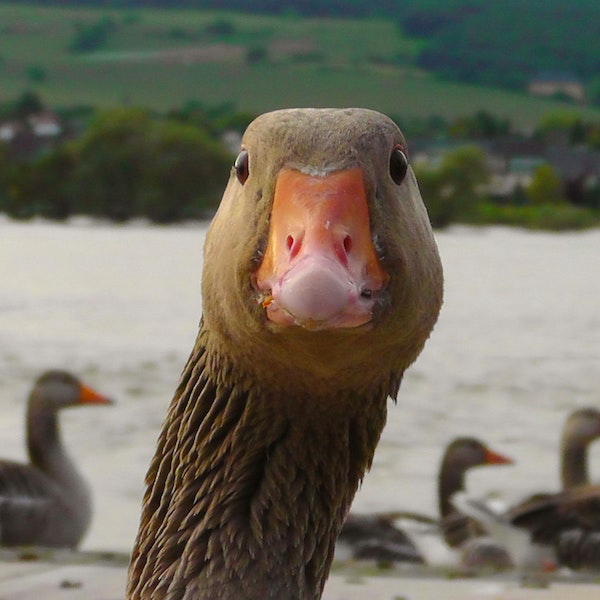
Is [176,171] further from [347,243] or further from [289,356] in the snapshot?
[347,243]

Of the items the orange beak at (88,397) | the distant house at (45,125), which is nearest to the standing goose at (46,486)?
the orange beak at (88,397)

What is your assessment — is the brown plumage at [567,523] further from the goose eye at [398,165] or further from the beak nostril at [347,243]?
the beak nostril at [347,243]

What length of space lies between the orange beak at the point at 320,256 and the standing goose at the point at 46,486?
18.2 ft

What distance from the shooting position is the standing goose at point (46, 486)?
22.9 feet

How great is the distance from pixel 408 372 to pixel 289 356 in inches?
526

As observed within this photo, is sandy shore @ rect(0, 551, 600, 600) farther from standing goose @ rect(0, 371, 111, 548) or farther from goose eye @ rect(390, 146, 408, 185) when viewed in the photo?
standing goose @ rect(0, 371, 111, 548)

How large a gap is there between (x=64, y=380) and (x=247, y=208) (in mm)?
6807

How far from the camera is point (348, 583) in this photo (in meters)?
4.18

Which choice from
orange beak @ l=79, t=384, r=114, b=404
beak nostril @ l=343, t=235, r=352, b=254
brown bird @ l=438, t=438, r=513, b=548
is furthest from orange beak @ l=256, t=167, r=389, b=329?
orange beak @ l=79, t=384, r=114, b=404

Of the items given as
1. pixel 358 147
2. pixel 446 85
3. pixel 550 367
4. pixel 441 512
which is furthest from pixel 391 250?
pixel 446 85

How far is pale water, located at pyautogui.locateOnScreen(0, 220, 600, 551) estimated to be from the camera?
1079cm

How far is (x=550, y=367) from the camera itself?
15820mm

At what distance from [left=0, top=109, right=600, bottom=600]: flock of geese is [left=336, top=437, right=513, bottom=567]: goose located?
3517 millimetres

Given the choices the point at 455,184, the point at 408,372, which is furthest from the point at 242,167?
the point at 455,184
